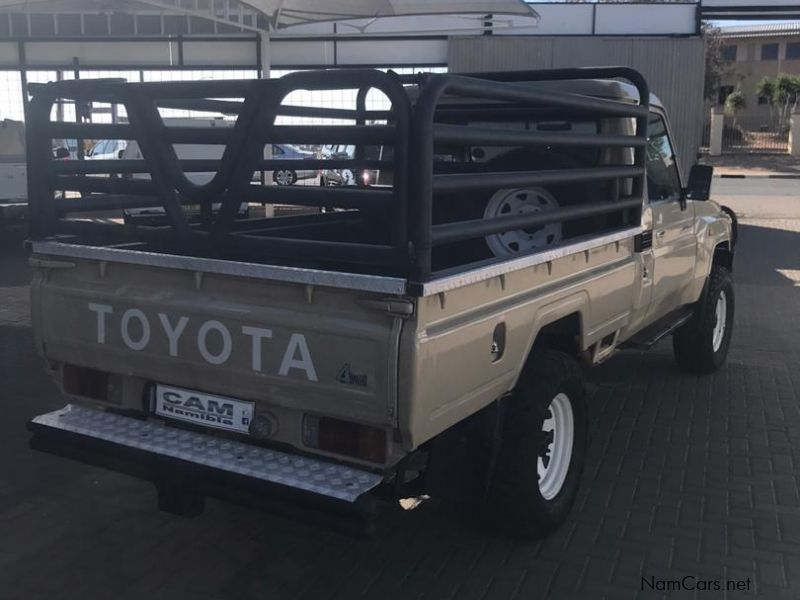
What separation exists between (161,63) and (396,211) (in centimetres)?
1865

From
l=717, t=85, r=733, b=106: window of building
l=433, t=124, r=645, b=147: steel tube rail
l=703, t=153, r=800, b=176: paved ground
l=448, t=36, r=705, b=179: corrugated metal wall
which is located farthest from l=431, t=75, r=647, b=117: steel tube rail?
l=717, t=85, r=733, b=106: window of building

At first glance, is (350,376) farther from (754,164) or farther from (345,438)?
(754,164)

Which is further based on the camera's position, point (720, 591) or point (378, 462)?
point (720, 591)

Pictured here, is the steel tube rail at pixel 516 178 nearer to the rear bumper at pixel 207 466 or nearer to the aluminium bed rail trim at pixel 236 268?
the aluminium bed rail trim at pixel 236 268

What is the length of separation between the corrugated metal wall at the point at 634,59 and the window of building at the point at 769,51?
5064cm

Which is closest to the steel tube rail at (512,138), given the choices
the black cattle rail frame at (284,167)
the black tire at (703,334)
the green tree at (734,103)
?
the black cattle rail frame at (284,167)

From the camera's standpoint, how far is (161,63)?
19.9 metres

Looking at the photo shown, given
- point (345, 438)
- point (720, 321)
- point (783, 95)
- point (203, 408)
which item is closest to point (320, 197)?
point (345, 438)

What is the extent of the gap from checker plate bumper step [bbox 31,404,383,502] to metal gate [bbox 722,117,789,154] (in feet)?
135

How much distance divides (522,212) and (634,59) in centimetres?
1373

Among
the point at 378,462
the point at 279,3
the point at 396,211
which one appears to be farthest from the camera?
the point at 279,3

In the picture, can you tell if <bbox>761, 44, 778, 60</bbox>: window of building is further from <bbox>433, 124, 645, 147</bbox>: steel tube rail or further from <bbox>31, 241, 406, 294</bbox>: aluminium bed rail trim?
<bbox>31, 241, 406, 294</bbox>: aluminium bed rail trim

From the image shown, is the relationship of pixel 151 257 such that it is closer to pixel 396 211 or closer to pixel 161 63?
pixel 396 211

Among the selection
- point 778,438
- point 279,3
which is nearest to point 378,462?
point 778,438
